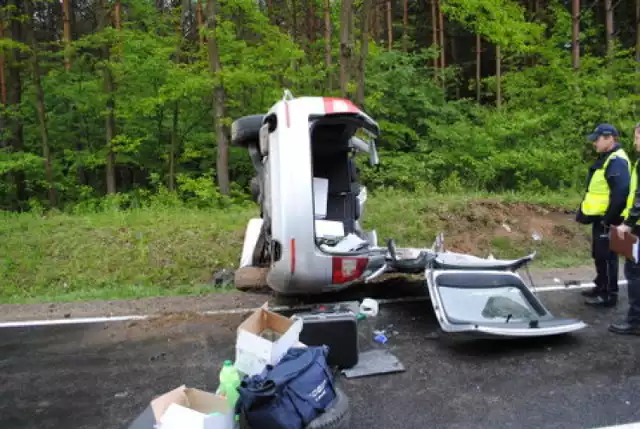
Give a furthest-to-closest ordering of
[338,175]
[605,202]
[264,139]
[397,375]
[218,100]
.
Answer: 1. [218,100]
2. [338,175]
3. [605,202]
4. [264,139]
5. [397,375]

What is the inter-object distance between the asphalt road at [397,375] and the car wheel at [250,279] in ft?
3.48

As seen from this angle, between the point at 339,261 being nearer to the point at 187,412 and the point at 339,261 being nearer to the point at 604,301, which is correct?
the point at 187,412

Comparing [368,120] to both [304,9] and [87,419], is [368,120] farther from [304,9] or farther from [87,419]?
[304,9]

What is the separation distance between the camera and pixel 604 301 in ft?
18.9

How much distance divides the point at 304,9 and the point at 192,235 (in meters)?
14.9

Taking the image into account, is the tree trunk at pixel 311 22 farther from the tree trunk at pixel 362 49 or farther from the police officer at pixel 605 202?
the police officer at pixel 605 202

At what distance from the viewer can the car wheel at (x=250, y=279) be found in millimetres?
6613

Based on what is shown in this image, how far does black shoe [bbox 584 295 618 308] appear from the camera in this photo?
5730mm

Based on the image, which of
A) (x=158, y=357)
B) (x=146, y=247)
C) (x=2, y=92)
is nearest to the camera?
(x=158, y=357)

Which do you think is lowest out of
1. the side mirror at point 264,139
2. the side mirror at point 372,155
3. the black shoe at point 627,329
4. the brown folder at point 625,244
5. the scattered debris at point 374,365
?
the scattered debris at point 374,365

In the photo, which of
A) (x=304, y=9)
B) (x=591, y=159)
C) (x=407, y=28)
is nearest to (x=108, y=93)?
(x=304, y=9)

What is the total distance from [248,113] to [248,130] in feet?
27.8

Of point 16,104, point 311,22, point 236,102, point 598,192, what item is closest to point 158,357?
point 598,192

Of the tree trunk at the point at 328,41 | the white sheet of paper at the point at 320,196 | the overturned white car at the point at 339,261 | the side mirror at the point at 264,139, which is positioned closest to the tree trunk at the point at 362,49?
the tree trunk at the point at 328,41
